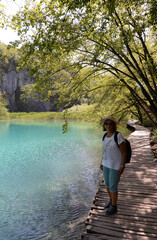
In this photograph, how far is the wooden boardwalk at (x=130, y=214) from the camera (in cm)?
314

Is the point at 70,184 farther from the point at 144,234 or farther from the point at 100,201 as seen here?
the point at 144,234

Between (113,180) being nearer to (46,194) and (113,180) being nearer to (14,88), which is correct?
(46,194)

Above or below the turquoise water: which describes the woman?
above

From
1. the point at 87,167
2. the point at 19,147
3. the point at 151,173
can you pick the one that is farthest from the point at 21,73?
the point at 151,173

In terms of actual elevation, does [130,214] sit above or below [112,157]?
below

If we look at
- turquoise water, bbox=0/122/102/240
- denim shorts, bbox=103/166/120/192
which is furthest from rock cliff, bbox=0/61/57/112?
denim shorts, bbox=103/166/120/192

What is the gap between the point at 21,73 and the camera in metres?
58.3

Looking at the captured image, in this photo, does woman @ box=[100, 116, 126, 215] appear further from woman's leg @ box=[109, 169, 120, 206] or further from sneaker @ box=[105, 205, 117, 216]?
sneaker @ box=[105, 205, 117, 216]

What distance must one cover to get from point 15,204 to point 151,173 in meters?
4.13

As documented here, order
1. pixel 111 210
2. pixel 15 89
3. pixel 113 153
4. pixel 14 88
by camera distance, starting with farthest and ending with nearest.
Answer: pixel 15 89 → pixel 14 88 → pixel 111 210 → pixel 113 153

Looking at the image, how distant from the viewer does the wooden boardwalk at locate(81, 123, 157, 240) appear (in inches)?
124

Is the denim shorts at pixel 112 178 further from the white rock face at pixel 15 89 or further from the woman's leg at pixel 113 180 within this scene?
the white rock face at pixel 15 89

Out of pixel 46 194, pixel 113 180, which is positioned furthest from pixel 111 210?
pixel 46 194

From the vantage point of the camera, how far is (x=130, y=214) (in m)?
3.71
